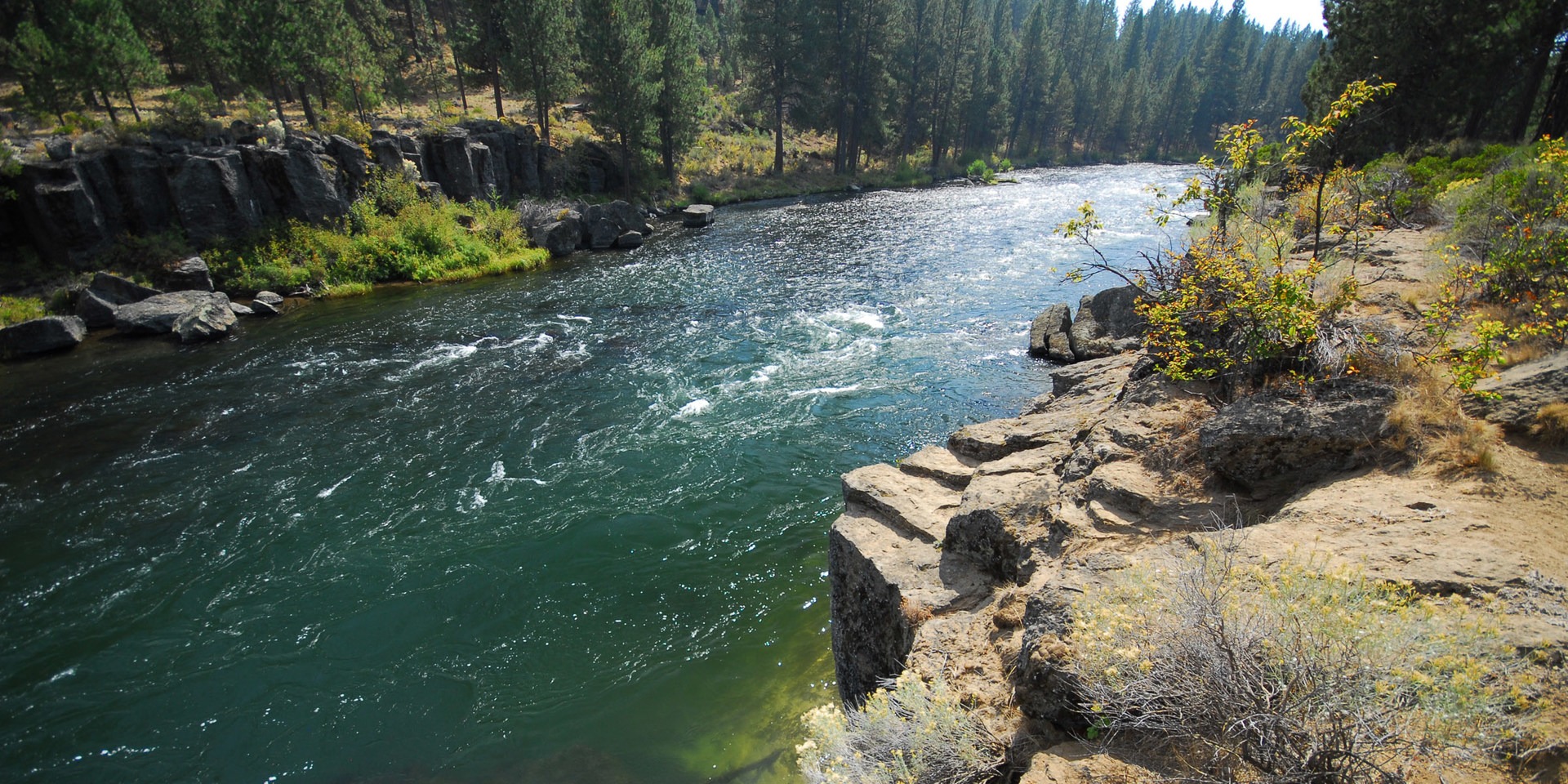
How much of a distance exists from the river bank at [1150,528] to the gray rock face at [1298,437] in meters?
0.02

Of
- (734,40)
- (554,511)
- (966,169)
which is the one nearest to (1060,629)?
(554,511)

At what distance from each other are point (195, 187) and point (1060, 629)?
34716 millimetres

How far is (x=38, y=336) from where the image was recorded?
19906mm

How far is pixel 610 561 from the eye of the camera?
34.1 ft

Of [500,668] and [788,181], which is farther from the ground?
[788,181]

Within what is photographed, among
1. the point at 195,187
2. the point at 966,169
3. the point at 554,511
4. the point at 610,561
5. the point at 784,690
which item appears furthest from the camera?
the point at 966,169

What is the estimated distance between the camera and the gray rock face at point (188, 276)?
24.5 m

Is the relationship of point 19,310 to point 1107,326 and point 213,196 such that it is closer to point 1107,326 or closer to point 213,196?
point 213,196

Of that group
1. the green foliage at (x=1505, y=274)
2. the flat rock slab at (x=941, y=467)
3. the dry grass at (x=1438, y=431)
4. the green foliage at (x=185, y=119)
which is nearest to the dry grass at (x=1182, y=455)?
the dry grass at (x=1438, y=431)

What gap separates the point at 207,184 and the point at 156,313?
307 inches

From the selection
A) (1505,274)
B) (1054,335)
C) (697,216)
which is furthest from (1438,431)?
(697,216)

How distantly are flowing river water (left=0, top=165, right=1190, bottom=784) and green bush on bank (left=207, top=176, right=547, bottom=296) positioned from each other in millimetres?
5031

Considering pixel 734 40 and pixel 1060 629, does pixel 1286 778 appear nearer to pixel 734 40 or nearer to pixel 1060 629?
pixel 1060 629

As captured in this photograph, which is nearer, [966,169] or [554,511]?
[554,511]
